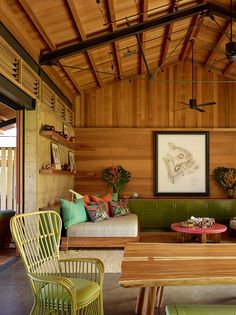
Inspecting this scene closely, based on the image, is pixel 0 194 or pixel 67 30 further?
pixel 0 194

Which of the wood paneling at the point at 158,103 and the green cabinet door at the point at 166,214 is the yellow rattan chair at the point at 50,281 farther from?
the wood paneling at the point at 158,103

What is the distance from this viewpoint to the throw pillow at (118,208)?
7182mm

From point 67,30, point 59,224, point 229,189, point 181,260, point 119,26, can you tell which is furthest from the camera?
point 229,189

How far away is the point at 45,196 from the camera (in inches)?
238

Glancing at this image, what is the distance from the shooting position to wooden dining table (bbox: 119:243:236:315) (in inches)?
85.0

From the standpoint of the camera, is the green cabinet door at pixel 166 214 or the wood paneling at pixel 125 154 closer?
the green cabinet door at pixel 166 214

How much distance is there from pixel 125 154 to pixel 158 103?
5.21 ft

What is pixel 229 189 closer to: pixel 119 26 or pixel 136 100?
pixel 136 100

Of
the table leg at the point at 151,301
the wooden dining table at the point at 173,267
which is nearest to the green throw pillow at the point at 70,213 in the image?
the wooden dining table at the point at 173,267

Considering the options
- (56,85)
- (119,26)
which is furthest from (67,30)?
(56,85)

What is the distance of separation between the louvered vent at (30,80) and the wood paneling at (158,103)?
10.8 ft

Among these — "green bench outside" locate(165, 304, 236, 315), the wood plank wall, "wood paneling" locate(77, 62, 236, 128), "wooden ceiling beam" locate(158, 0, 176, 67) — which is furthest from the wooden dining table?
"wood paneling" locate(77, 62, 236, 128)

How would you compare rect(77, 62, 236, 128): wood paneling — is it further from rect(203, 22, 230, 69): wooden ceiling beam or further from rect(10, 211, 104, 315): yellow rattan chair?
rect(10, 211, 104, 315): yellow rattan chair

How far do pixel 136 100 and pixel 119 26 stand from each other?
10.3ft
